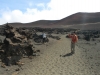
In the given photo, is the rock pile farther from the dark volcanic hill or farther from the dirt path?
the dark volcanic hill

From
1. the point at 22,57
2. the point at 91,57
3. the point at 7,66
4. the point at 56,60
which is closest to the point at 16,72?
the point at 7,66

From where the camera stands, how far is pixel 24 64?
45.0 ft

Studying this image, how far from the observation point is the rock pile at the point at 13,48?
548 inches

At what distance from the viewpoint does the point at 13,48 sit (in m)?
14.3

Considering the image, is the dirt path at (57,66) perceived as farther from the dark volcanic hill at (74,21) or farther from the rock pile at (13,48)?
the dark volcanic hill at (74,21)

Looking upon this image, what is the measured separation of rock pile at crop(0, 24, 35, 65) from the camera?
1391cm

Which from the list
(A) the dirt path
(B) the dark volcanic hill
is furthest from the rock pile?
(B) the dark volcanic hill

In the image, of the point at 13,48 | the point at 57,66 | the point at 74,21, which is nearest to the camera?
the point at 57,66

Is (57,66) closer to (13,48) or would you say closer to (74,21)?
(13,48)

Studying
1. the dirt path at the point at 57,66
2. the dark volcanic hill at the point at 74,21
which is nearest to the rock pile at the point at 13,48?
the dirt path at the point at 57,66

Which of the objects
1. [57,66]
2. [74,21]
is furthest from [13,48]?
[74,21]

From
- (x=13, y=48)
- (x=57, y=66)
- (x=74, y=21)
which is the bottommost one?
(x=57, y=66)

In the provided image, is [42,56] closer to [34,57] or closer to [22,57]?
[34,57]

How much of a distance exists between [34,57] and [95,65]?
4.14 metres
